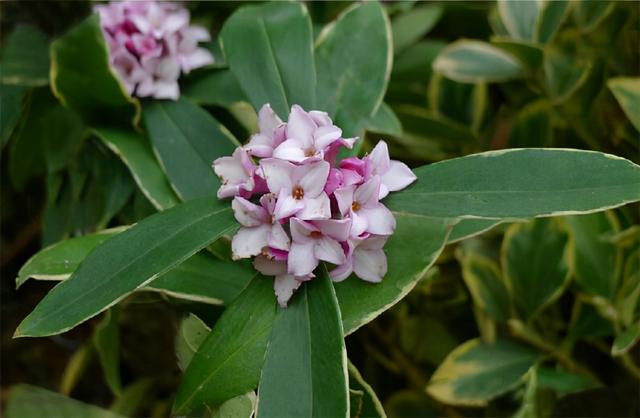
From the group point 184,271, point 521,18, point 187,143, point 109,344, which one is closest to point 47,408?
point 109,344

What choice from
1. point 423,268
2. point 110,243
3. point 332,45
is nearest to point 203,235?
point 110,243

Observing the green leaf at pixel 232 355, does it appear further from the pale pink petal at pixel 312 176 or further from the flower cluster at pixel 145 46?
the flower cluster at pixel 145 46

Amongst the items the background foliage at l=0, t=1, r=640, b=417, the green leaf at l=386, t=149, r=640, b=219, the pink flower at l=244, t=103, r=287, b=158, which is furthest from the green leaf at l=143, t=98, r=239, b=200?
the green leaf at l=386, t=149, r=640, b=219

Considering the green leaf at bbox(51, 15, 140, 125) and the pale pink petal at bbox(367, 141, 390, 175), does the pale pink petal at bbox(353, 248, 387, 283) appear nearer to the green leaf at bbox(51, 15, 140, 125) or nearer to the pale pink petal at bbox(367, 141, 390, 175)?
the pale pink petal at bbox(367, 141, 390, 175)

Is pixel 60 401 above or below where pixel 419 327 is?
above

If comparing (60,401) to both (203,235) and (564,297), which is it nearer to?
(203,235)
